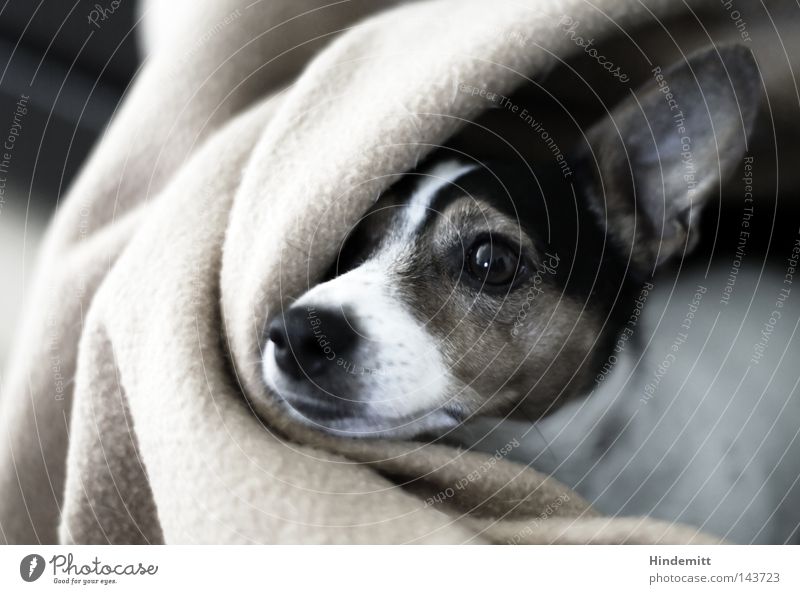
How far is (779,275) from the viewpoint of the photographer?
1.67 feet

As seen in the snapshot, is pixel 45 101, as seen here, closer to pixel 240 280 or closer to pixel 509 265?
pixel 240 280

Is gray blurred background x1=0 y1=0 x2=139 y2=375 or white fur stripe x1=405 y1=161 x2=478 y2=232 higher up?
gray blurred background x1=0 y1=0 x2=139 y2=375

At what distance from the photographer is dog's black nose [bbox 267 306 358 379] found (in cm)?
43

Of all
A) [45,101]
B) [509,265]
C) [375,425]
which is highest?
[45,101]

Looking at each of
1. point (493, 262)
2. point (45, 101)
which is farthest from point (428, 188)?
point (45, 101)

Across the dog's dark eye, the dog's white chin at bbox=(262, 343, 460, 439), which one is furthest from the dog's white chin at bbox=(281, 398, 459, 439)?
the dog's dark eye

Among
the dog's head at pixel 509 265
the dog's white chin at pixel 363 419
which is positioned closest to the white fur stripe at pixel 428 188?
the dog's head at pixel 509 265

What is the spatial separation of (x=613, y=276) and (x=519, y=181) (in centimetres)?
10

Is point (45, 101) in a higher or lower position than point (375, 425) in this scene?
higher

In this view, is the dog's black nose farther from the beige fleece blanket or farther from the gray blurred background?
the gray blurred background

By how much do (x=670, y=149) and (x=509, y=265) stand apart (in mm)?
152

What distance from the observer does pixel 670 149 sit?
1.63ft

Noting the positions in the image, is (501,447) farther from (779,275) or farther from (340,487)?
(779,275)
